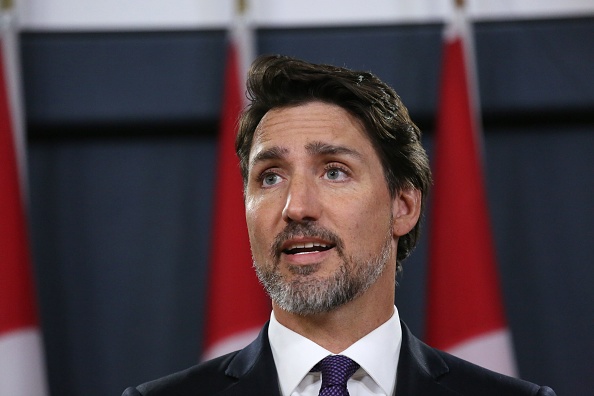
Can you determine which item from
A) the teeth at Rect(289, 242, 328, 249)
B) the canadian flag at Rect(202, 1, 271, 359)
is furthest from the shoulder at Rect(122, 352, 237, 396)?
the canadian flag at Rect(202, 1, 271, 359)

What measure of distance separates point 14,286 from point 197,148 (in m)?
0.60

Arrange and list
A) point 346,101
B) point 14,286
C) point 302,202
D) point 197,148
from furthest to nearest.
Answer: point 197,148 → point 14,286 → point 346,101 → point 302,202

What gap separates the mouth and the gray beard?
0.02 meters

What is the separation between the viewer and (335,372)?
1.31m

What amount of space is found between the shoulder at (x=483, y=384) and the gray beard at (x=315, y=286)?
0.20m

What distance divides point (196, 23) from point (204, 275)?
2.21 feet

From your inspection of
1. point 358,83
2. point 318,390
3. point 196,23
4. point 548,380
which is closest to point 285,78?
point 358,83

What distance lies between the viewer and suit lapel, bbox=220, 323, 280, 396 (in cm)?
134

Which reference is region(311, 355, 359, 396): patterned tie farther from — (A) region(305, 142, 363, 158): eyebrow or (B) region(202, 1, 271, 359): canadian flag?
(B) region(202, 1, 271, 359): canadian flag

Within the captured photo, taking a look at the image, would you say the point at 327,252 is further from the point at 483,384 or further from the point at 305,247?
the point at 483,384

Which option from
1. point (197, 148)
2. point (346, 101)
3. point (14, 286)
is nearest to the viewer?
point (346, 101)

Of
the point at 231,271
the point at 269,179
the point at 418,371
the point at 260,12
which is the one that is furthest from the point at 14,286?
the point at 418,371

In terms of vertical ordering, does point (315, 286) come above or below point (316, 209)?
below

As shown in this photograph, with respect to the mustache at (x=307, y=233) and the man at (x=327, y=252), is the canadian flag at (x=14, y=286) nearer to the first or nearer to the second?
the man at (x=327, y=252)
